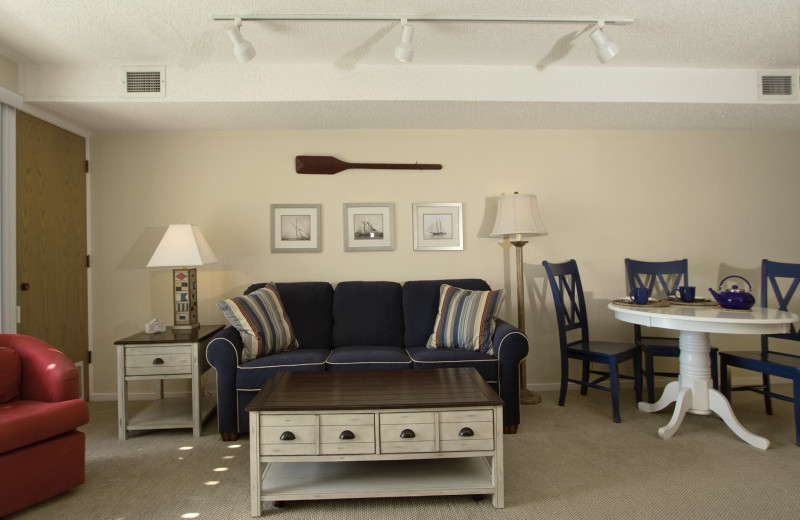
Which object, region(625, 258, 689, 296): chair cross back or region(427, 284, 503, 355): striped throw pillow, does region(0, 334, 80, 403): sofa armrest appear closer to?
region(427, 284, 503, 355): striped throw pillow

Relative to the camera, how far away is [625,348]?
3.20 m

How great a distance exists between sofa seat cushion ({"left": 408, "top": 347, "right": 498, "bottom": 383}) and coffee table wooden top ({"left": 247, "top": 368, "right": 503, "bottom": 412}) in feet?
0.77

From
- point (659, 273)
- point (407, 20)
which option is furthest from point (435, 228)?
point (659, 273)

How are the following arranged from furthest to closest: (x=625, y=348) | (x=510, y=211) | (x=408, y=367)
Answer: (x=510, y=211), (x=625, y=348), (x=408, y=367)

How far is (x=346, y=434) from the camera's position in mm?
2018

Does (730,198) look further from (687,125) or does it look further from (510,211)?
(510,211)

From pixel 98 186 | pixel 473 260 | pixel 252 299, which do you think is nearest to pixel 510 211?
pixel 473 260

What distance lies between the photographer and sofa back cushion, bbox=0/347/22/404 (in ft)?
7.31

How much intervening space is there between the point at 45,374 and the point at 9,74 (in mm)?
1935

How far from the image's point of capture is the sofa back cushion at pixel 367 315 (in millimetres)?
3387

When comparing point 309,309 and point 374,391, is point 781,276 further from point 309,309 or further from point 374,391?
point 309,309

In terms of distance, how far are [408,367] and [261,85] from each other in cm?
207

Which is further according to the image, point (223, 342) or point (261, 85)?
point (261, 85)

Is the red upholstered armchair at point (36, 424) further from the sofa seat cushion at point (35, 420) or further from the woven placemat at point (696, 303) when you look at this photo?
the woven placemat at point (696, 303)
